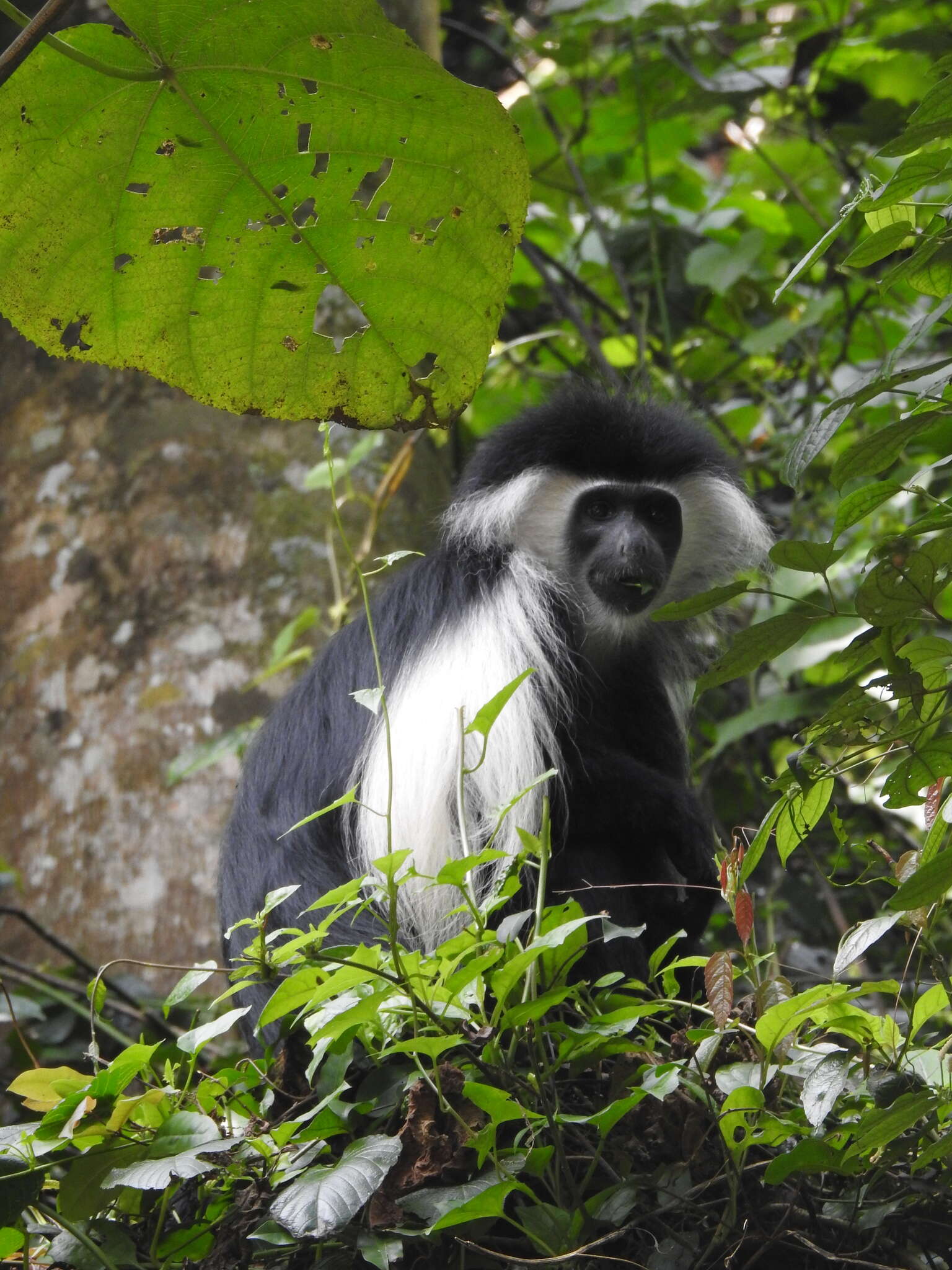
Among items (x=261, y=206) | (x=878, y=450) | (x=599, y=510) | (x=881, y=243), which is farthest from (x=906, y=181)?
(x=599, y=510)

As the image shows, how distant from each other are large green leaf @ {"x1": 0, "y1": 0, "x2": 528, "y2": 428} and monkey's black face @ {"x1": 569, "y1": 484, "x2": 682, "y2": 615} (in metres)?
1.31

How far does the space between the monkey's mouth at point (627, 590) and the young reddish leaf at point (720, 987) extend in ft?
3.83

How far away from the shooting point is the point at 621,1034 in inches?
48.7

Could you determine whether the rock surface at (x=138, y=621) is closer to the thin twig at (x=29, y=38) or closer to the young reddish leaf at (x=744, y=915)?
the young reddish leaf at (x=744, y=915)

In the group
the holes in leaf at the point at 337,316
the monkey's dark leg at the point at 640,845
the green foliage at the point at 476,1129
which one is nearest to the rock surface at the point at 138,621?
the holes in leaf at the point at 337,316

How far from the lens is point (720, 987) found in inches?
45.5

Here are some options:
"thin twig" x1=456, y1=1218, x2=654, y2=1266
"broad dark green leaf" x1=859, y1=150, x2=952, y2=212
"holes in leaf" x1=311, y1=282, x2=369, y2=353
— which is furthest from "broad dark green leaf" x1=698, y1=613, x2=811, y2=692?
"holes in leaf" x1=311, y1=282, x2=369, y2=353

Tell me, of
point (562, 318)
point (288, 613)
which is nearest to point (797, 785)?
point (288, 613)

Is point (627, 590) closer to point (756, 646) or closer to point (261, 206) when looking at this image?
point (756, 646)

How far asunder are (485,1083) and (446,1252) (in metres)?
0.15

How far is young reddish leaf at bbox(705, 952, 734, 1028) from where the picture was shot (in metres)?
1.14

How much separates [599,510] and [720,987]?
1.38 meters

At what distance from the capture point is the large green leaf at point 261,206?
896 mm

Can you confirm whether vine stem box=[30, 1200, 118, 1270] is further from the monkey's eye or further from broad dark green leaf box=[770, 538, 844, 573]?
the monkey's eye
